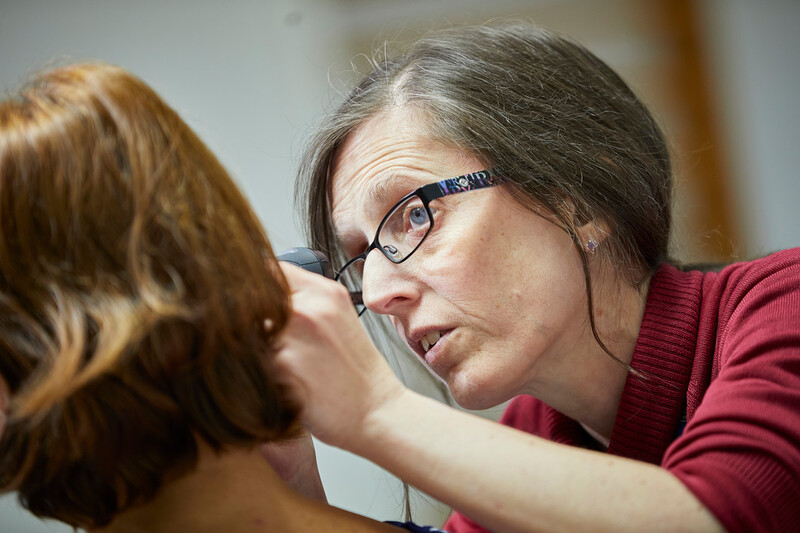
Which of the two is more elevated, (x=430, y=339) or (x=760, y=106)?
(x=430, y=339)

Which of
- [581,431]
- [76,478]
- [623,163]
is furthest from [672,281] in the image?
[76,478]

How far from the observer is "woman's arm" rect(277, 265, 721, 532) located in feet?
2.32

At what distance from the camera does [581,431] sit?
4.41 feet

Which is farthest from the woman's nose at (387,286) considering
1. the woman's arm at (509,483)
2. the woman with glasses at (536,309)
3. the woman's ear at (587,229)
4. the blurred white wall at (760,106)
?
the blurred white wall at (760,106)

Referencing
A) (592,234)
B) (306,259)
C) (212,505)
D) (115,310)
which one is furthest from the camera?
(592,234)

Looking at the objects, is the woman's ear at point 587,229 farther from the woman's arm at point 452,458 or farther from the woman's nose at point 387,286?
the woman's arm at point 452,458

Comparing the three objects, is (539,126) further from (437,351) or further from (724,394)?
(724,394)

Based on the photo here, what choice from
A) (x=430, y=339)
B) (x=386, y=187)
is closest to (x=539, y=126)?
(x=386, y=187)

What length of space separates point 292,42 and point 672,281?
1649 mm

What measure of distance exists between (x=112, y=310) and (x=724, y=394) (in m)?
0.62

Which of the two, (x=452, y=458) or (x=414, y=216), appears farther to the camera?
(x=414, y=216)

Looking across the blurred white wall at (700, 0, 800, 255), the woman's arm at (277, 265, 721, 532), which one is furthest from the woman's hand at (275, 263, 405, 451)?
the blurred white wall at (700, 0, 800, 255)

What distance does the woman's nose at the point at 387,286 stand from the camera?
1.10 meters

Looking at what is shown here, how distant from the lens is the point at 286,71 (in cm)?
240
